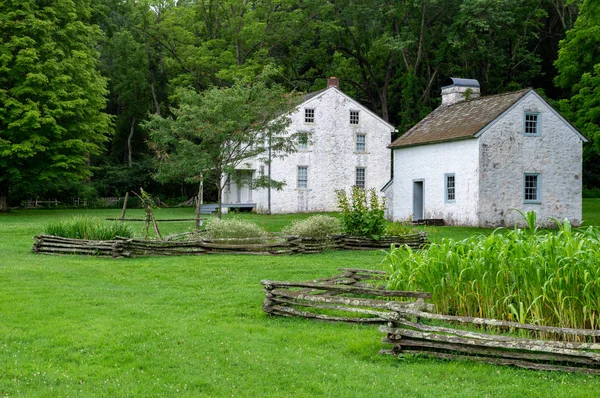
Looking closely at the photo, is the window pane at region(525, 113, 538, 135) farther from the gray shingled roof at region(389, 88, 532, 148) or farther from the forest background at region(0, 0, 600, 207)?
the forest background at region(0, 0, 600, 207)

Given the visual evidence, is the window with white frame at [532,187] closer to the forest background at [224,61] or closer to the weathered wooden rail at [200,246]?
the forest background at [224,61]

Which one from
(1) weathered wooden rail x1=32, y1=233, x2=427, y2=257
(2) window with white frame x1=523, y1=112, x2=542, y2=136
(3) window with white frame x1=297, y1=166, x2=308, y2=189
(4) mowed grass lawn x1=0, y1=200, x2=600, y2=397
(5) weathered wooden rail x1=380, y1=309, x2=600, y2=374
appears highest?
(2) window with white frame x1=523, y1=112, x2=542, y2=136

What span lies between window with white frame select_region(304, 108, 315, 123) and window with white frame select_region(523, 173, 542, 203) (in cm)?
1573

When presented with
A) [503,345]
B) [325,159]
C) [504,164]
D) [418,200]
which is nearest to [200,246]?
[503,345]

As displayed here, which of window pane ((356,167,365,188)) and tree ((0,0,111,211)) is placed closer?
tree ((0,0,111,211))

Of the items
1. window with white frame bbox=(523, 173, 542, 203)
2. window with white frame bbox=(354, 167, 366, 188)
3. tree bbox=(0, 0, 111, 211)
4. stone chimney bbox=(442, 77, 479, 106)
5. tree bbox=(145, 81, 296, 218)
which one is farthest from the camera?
window with white frame bbox=(354, 167, 366, 188)

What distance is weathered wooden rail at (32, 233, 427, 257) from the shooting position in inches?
714

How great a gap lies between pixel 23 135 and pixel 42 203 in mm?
17484

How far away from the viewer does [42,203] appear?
172 ft

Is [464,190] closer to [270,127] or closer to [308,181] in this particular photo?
[270,127]

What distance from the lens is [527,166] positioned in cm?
2956

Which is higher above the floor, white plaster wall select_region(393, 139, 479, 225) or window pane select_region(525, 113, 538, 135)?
window pane select_region(525, 113, 538, 135)

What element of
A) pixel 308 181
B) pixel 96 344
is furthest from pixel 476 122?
pixel 96 344

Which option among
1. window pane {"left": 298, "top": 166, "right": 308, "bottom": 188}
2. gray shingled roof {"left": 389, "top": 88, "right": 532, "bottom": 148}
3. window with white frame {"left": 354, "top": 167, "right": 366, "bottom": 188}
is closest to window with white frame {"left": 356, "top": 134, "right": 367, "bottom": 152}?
window with white frame {"left": 354, "top": 167, "right": 366, "bottom": 188}
